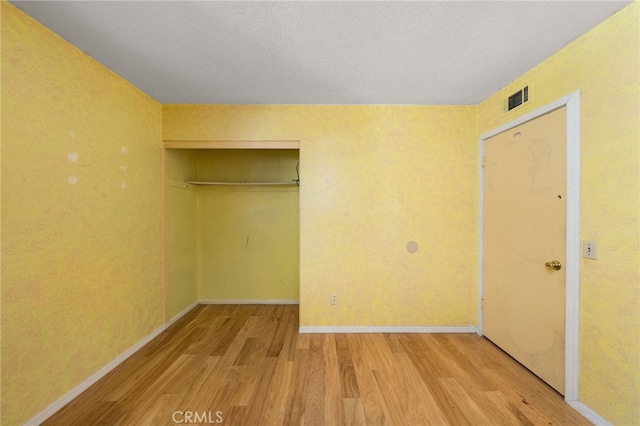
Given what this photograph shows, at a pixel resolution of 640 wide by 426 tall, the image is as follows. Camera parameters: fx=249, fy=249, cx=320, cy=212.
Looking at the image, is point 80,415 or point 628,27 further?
point 80,415

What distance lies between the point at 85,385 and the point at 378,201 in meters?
2.72

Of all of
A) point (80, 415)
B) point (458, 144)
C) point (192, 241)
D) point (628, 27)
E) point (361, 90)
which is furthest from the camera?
point (192, 241)

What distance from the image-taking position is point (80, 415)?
1.51 meters

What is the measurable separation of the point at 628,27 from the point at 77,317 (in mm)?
3671

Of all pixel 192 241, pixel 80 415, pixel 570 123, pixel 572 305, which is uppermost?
pixel 570 123

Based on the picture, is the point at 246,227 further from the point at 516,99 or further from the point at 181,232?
the point at 516,99

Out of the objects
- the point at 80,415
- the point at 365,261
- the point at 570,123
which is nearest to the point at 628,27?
the point at 570,123

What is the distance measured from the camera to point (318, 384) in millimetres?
1774

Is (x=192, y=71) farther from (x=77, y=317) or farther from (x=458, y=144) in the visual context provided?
(x=458, y=144)

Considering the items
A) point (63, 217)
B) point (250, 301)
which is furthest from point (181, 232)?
point (63, 217)

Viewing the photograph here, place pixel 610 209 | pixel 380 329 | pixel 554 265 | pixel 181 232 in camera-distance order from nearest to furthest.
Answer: pixel 610 209, pixel 554 265, pixel 380 329, pixel 181 232

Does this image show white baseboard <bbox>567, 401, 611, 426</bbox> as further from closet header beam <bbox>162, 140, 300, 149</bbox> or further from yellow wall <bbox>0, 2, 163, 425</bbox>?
yellow wall <bbox>0, 2, 163, 425</bbox>

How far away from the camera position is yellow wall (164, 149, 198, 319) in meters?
2.74

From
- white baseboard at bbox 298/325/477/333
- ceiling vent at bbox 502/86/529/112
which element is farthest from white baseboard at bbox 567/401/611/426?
ceiling vent at bbox 502/86/529/112
